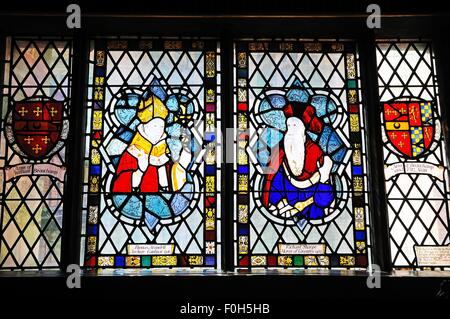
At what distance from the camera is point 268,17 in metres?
4.40

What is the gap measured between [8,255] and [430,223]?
2752mm

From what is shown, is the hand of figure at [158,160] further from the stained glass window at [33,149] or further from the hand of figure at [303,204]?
the hand of figure at [303,204]

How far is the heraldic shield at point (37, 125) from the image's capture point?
14.3 feet

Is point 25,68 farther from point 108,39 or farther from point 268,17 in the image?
point 268,17

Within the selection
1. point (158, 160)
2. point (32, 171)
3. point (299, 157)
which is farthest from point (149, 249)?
point (299, 157)

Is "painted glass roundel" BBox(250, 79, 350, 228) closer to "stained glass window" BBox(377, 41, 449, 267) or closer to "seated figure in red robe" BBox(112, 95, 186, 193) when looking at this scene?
"stained glass window" BBox(377, 41, 449, 267)

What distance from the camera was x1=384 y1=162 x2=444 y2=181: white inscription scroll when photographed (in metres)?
4.38

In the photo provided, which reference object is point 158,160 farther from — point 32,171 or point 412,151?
point 412,151

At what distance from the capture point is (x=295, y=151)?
440 centimetres

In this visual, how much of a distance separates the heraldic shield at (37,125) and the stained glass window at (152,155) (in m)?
0.22

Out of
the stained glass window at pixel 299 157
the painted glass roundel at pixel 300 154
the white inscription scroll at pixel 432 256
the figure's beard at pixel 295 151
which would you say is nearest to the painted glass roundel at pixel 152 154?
the stained glass window at pixel 299 157

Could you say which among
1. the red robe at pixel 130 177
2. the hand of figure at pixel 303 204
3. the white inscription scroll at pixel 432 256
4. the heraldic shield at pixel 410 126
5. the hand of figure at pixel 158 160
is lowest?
the white inscription scroll at pixel 432 256

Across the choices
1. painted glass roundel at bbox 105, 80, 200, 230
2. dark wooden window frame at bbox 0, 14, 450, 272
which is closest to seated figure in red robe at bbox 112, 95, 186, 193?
painted glass roundel at bbox 105, 80, 200, 230

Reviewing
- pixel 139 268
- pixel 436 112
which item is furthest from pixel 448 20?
pixel 139 268
